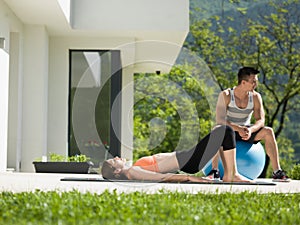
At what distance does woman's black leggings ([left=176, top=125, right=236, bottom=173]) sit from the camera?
645cm

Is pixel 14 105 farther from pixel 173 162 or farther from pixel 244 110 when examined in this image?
pixel 173 162

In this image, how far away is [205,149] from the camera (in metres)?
6.53

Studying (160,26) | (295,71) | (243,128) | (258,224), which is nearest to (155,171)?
(243,128)

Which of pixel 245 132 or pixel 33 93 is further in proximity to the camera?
pixel 33 93

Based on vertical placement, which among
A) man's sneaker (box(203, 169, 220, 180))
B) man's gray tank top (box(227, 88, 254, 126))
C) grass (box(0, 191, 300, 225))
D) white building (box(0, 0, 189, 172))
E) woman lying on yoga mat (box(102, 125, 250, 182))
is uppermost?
white building (box(0, 0, 189, 172))

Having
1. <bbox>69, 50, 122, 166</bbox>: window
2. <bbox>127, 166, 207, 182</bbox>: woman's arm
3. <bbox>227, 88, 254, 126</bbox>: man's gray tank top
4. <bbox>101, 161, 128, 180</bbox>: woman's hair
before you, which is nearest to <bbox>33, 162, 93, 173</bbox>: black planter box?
<bbox>69, 50, 122, 166</bbox>: window

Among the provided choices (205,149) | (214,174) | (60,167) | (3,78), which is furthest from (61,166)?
(205,149)

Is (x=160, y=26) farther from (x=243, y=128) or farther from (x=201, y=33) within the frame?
(x=201, y=33)

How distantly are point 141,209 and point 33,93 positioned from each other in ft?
22.3

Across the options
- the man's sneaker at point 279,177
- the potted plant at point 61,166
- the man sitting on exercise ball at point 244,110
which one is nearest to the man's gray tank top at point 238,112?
the man sitting on exercise ball at point 244,110

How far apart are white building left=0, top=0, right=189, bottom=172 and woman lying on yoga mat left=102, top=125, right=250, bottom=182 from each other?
9.27 feet

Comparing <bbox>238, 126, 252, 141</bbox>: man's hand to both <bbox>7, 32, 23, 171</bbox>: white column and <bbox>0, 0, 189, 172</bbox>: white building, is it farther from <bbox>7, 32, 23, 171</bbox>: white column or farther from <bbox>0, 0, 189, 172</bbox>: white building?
<bbox>7, 32, 23, 171</bbox>: white column

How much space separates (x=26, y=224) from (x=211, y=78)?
63.5ft

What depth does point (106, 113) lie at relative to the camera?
11555 mm
